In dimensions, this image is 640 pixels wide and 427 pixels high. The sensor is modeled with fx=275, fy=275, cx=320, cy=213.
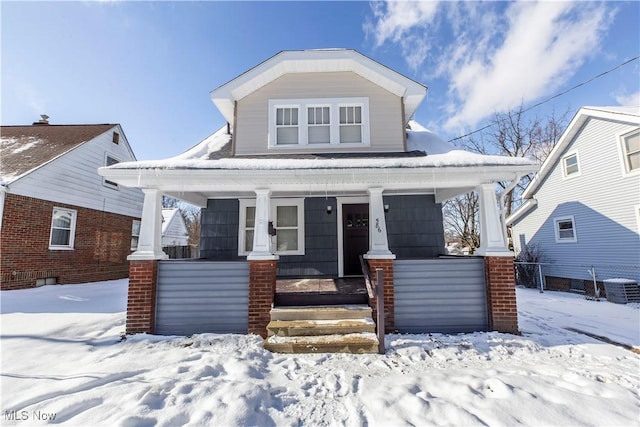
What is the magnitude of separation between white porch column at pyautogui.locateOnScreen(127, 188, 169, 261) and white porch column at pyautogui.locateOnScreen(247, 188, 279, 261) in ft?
6.06

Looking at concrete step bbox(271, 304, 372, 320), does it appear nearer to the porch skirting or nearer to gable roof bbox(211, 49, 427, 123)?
the porch skirting

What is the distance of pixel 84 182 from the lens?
11.4m

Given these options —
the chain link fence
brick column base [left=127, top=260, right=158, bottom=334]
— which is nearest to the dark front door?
brick column base [left=127, top=260, right=158, bottom=334]

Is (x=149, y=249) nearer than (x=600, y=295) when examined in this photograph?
Yes

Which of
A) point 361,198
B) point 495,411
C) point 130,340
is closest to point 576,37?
point 361,198

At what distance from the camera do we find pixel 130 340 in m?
4.87

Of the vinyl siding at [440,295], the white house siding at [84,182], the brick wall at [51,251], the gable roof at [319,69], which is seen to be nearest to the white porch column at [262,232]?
the vinyl siding at [440,295]

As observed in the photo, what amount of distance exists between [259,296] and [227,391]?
6.92ft

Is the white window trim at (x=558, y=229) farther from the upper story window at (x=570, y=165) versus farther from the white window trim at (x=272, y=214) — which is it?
the white window trim at (x=272, y=214)

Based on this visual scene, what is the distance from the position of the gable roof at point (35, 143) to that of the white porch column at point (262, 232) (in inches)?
371

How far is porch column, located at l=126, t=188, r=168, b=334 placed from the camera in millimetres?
5117

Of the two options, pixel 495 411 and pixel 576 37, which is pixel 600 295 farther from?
pixel 495 411

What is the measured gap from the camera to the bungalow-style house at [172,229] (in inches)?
832

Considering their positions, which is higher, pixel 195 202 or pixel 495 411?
pixel 195 202
